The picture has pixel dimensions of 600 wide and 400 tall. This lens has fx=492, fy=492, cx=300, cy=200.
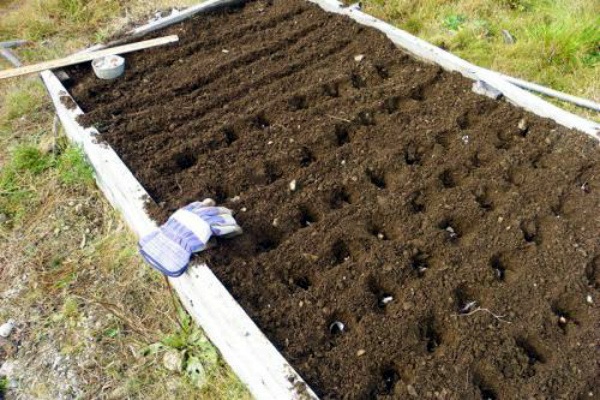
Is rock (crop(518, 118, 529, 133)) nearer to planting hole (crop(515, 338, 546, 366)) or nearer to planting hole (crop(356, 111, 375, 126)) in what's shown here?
planting hole (crop(356, 111, 375, 126))

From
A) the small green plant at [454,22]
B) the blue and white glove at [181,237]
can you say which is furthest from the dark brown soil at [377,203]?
the small green plant at [454,22]

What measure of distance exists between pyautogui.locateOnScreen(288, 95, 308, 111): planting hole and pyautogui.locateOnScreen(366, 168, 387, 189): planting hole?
0.77 metres

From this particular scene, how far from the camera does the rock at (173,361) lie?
8.02 feet

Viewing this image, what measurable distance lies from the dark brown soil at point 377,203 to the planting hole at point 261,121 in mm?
15

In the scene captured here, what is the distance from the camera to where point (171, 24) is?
412 centimetres

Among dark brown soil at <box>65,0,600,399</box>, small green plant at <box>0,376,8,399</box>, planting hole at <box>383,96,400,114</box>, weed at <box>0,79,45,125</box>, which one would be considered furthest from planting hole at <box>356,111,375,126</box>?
weed at <box>0,79,45,125</box>

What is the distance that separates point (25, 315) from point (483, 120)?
9.57 ft

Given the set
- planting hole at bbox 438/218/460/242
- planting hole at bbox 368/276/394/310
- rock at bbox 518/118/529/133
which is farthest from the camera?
rock at bbox 518/118/529/133

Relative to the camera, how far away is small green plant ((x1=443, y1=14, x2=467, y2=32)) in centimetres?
429

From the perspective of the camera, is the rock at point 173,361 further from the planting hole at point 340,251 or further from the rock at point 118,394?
the planting hole at point 340,251

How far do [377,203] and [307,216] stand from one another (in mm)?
382

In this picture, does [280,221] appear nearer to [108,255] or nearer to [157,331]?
[157,331]

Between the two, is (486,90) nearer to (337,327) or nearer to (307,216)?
(307,216)

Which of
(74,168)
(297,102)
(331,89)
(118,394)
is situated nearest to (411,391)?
(118,394)
